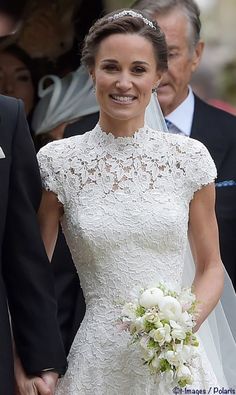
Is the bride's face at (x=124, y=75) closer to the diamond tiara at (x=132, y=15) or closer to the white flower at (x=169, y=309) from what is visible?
the diamond tiara at (x=132, y=15)

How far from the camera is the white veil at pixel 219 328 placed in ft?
19.8

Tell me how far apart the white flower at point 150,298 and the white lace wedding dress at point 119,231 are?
26 centimetres

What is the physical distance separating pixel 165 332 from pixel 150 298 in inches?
5.6

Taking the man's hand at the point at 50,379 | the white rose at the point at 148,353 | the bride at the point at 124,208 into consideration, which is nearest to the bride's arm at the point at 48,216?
the bride at the point at 124,208

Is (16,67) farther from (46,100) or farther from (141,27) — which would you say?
(141,27)

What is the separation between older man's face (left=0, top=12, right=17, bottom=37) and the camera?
27.1 feet

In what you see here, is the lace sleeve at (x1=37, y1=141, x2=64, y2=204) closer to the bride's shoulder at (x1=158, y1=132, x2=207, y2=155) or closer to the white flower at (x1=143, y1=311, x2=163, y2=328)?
the bride's shoulder at (x1=158, y1=132, x2=207, y2=155)

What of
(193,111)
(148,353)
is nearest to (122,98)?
(148,353)

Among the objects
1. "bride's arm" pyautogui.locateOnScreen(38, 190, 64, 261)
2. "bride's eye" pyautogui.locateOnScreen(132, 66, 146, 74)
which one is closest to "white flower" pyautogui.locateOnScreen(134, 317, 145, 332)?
"bride's arm" pyautogui.locateOnScreen(38, 190, 64, 261)

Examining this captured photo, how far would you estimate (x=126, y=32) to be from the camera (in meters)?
5.71

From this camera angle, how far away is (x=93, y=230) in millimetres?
5609

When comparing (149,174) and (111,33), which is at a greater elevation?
(111,33)

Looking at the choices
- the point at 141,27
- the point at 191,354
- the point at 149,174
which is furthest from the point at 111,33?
the point at 191,354

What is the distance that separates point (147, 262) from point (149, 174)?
35 centimetres
